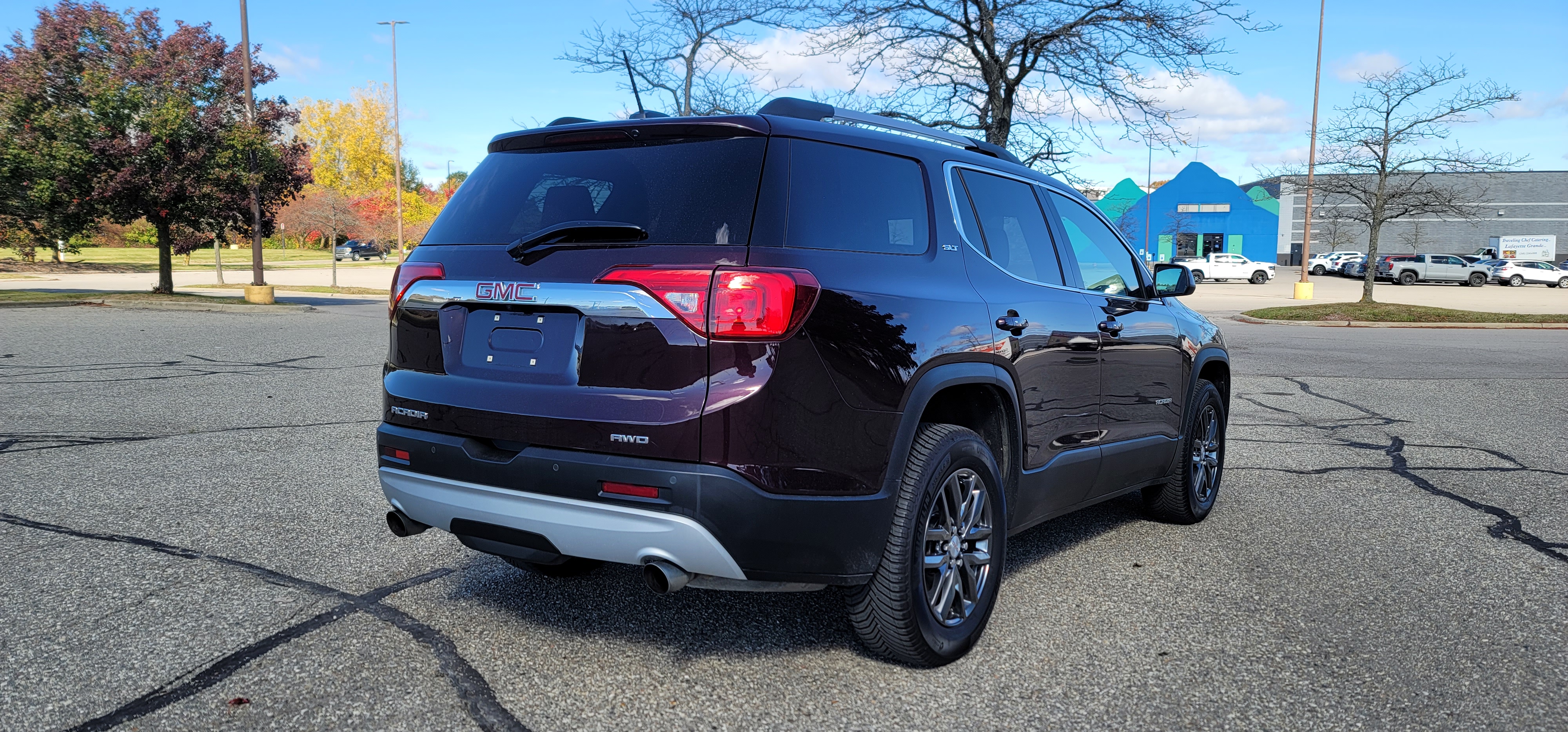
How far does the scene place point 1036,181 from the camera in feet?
15.4

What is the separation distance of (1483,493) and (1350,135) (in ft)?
79.6

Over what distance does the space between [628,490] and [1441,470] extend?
21.0ft

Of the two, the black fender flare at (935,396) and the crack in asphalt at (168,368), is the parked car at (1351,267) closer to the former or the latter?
the crack in asphalt at (168,368)

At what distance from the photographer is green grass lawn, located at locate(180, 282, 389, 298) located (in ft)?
113

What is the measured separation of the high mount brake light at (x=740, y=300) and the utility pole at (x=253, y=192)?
2459cm

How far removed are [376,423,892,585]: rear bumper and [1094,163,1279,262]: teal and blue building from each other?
68337 millimetres

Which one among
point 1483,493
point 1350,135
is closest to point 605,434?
point 1483,493

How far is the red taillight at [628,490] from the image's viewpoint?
10.0 feet

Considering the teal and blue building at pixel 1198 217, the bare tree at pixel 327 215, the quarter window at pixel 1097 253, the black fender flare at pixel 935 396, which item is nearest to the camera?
the black fender flare at pixel 935 396

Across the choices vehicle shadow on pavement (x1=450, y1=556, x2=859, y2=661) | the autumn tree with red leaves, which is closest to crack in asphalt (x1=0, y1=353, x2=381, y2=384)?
vehicle shadow on pavement (x1=450, y1=556, x2=859, y2=661)

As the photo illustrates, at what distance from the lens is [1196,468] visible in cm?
570

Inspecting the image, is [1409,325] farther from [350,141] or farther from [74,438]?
[350,141]

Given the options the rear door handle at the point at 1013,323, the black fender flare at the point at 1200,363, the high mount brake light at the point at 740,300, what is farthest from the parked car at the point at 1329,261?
the high mount brake light at the point at 740,300

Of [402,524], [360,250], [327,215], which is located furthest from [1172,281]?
[360,250]
